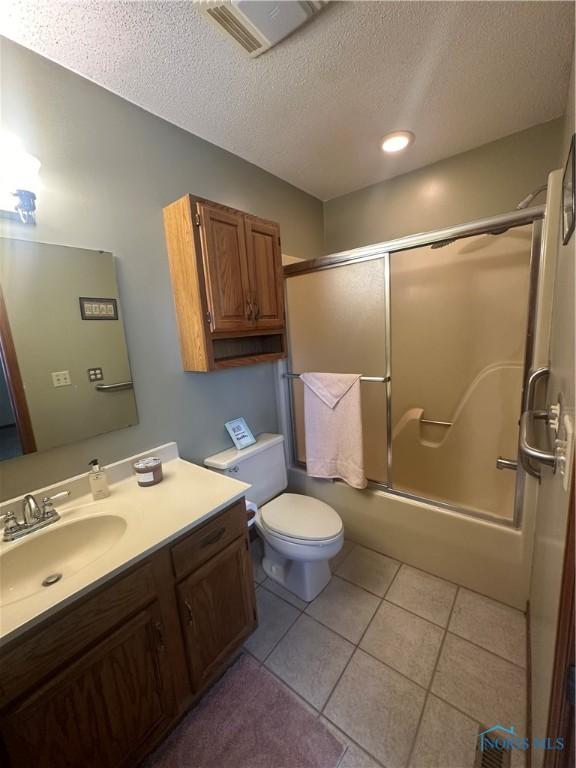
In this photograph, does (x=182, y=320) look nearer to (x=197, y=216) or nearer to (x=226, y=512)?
(x=197, y=216)

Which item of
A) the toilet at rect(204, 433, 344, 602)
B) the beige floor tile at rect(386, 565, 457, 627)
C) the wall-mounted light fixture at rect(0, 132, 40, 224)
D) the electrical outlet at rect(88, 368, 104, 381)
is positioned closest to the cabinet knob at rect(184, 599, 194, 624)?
the toilet at rect(204, 433, 344, 602)

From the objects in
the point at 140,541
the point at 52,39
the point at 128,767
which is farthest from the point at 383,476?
the point at 52,39

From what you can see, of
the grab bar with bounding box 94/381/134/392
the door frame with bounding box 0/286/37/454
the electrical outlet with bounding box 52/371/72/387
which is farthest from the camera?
the grab bar with bounding box 94/381/134/392

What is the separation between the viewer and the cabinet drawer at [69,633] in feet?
2.31

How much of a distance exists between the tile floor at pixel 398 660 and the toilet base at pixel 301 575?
1.4 inches

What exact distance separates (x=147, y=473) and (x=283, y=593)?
1041mm

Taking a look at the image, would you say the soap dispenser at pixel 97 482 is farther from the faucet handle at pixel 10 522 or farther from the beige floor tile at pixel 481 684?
the beige floor tile at pixel 481 684

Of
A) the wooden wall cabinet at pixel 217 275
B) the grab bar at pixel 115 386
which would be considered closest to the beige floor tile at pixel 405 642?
the wooden wall cabinet at pixel 217 275

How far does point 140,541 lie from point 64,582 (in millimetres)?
200

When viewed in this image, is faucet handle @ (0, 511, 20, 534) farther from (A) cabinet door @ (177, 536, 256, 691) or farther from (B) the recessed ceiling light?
(B) the recessed ceiling light

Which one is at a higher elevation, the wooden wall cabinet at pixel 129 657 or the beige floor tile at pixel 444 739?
the wooden wall cabinet at pixel 129 657

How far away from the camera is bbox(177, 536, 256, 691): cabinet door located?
110cm

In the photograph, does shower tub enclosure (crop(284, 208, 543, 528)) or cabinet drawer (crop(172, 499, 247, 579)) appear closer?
cabinet drawer (crop(172, 499, 247, 579))

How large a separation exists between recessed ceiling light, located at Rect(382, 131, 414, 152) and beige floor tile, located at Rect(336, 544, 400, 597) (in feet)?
7.83
